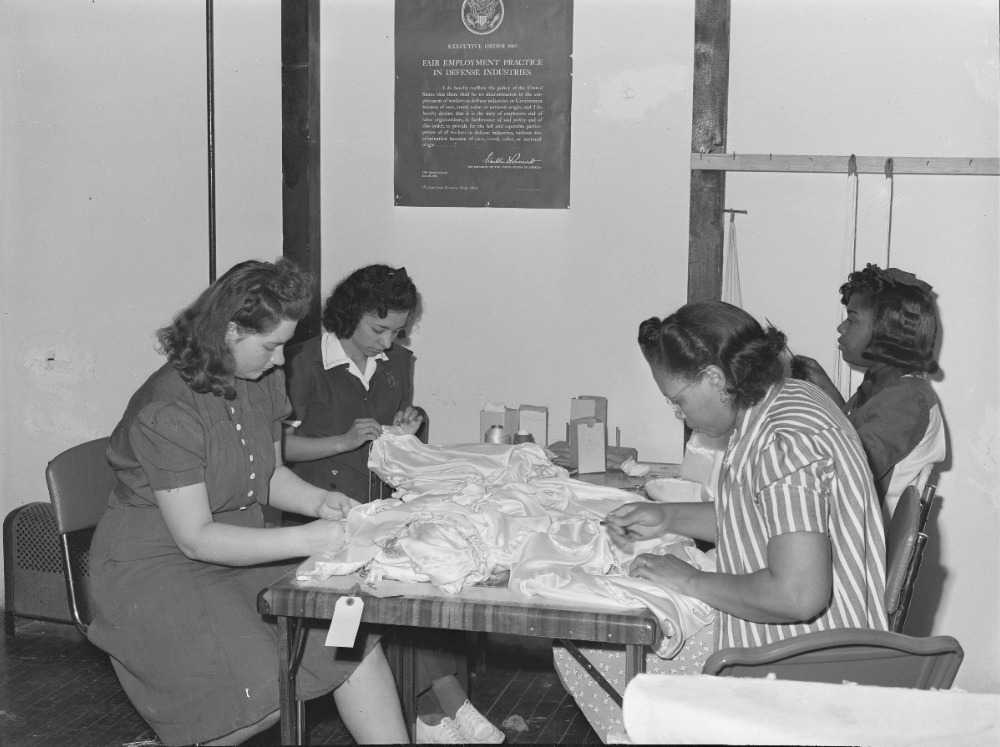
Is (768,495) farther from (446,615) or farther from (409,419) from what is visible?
(409,419)

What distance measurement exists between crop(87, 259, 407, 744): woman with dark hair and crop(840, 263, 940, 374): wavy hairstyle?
1.90 metres

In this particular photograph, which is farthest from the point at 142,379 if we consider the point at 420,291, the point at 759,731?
the point at 759,731

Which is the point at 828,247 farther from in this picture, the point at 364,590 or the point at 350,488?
the point at 364,590

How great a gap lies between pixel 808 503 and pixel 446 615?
0.79 meters

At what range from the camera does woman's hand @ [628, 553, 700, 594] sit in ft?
8.74

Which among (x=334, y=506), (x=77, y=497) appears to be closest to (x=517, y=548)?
(x=334, y=506)

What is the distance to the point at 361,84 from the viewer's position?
4.98 m

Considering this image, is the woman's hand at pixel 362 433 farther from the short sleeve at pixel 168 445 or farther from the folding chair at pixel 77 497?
the short sleeve at pixel 168 445

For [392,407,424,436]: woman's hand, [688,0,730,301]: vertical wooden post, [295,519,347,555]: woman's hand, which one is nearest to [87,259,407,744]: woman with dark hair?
[295,519,347,555]: woman's hand

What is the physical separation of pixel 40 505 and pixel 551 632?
9.89ft

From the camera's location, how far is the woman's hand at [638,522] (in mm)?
3098

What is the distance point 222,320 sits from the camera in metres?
3.05

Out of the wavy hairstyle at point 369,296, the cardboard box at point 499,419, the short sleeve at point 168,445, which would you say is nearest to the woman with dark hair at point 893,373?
the cardboard box at point 499,419

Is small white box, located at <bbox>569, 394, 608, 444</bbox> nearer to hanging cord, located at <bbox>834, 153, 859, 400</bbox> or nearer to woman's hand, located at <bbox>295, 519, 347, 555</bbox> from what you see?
hanging cord, located at <bbox>834, 153, 859, 400</bbox>
